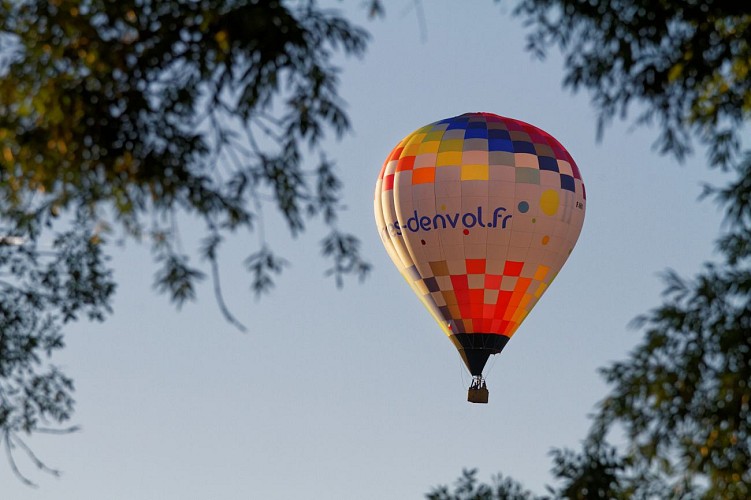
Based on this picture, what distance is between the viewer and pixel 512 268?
45188mm

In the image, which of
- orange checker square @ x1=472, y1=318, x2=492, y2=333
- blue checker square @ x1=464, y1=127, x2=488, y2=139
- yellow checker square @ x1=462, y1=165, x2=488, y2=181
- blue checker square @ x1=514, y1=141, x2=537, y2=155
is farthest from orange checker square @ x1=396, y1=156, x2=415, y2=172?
orange checker square @ x1=472, y1=318, x2=492, y2=333

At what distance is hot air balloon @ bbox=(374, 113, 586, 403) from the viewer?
148ft

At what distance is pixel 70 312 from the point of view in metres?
22.1

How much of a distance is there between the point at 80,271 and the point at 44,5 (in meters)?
5.30

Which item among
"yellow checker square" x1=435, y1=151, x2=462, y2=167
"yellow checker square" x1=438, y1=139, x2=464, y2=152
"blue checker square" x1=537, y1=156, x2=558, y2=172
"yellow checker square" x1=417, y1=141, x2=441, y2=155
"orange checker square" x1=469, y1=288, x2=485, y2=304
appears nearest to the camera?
"orange checker square" x1=469, y1=288, x2=485, y2=304

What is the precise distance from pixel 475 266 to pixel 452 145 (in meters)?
3.23

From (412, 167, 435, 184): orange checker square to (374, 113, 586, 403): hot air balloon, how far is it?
24 millimetres

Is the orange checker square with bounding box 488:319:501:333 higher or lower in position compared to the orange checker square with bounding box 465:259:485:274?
lower

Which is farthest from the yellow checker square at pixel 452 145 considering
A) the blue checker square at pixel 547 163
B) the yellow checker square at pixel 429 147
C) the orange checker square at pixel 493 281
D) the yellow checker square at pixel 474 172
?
the orange checker square at pixel 493 281

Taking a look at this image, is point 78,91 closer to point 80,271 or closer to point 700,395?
point 80,271

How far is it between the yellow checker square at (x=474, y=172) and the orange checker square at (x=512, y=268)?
2152 mm

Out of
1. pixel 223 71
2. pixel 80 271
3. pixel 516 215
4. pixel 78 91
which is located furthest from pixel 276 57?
pixel 516 215

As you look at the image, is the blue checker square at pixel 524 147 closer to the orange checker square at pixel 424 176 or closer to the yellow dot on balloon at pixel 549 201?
the yellow dot on balloon at pixel 549 201

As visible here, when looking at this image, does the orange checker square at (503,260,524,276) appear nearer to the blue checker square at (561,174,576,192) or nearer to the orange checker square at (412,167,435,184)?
the blue checker square at (561,174,576,192)
